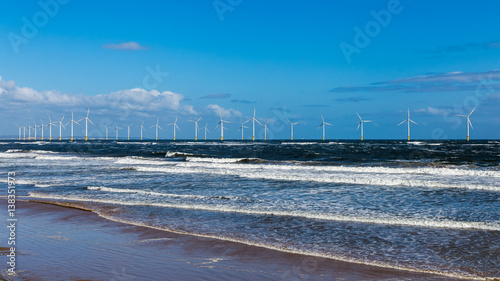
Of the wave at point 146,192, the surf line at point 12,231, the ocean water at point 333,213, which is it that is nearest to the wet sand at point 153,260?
the surf line at point 12,231

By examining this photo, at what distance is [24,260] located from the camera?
6.73 meters

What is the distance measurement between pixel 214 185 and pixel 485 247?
12289 mm

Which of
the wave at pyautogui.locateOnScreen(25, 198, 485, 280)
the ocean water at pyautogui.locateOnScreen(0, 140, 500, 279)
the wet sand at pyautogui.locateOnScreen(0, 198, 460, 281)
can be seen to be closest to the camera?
the wet sand at pyautogui.locateOnScreen(0, 198, 460, 281)

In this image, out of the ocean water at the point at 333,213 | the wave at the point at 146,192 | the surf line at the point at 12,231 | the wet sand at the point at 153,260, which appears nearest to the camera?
the wet sand at the point at 153,260

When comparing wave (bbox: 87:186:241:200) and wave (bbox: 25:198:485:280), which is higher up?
wave (bbox: 87:186:241:200)

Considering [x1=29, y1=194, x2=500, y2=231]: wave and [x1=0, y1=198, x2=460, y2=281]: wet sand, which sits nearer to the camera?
[x1=0, y1=198, x2=460, y2=281]: wet sand

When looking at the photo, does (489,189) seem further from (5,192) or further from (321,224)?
(5,192)

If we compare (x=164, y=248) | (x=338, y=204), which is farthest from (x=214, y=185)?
(x=164, y=248)

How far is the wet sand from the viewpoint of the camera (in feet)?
20.0

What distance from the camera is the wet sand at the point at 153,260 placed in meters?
6.09

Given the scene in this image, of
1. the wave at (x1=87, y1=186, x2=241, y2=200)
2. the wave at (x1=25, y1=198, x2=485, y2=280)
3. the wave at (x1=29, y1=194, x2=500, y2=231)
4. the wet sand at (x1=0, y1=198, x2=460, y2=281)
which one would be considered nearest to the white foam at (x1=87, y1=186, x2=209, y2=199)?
the wave at (x1=87, y1=186, x2=241, y2=200)

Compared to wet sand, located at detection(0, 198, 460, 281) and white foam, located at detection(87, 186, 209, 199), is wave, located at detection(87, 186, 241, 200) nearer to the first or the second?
white foam, located at detection(87, 186, 209, 199)

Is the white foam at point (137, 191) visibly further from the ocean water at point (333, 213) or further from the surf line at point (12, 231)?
the surf line at point (12, 231)

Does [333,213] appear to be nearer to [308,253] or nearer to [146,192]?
[308,253]
